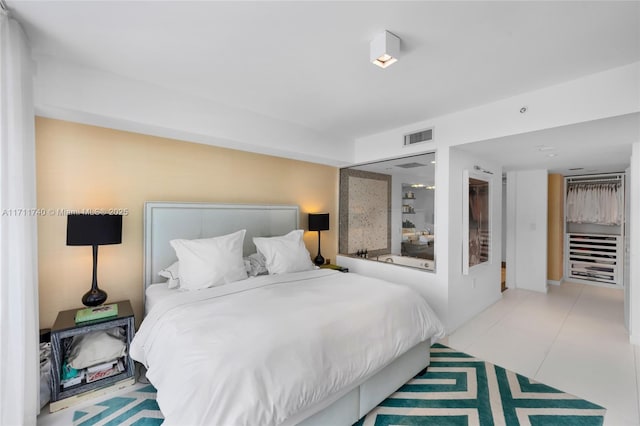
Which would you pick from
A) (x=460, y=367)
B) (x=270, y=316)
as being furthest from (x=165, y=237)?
(x=460, y=367)

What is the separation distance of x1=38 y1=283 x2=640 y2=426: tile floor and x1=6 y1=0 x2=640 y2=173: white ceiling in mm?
2559

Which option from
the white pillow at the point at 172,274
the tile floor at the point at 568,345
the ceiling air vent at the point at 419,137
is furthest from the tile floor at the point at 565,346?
the ceiling air vent at the point at 419,137

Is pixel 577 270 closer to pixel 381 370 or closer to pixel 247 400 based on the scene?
pixel 381 370

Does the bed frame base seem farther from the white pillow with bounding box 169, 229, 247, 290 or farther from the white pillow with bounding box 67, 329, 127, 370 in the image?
the white pillow with bounding box 67, 329, 127, 370

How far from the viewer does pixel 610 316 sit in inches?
146

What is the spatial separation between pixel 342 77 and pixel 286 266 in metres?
2.00

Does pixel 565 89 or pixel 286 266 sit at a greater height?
pixel 565 89

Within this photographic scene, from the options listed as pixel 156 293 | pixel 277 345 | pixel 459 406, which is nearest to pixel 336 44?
pixel 277 345

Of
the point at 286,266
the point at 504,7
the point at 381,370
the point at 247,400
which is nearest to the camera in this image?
the point at 247,400

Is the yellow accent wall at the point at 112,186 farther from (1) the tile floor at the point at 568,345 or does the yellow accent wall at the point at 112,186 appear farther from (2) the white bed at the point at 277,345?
(1) the tile floor at the point at 568,345

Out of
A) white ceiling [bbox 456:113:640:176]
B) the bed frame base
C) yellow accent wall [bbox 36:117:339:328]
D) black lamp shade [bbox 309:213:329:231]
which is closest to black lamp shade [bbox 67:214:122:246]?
yellow accent wall [bbox 36:117:339:328]

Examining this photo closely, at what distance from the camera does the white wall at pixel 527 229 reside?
485 centimetres

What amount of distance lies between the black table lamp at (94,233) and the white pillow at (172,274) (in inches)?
19.1

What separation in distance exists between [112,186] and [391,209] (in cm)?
332
